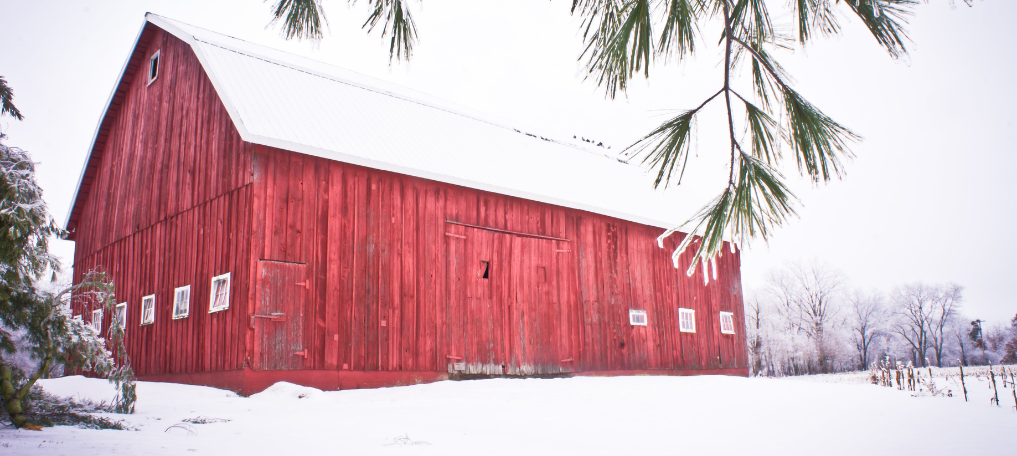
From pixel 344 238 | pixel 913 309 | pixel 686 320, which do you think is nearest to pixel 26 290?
pixel 344 238

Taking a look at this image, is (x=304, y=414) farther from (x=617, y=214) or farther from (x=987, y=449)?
(x=617, y=214)

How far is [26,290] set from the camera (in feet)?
16.6

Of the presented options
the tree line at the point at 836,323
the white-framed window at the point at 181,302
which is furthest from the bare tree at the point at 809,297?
the white-framed window at the point at 181,302

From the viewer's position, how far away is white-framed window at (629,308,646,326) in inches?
539

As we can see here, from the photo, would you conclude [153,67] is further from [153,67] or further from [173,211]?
[173,211]

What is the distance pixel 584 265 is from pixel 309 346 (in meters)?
5.72

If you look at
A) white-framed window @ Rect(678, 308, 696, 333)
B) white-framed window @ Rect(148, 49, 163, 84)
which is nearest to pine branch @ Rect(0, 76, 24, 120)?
white-framed window @ Rect(148, 49, 163, 84)

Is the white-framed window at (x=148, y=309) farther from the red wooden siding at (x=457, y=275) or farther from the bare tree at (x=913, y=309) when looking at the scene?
the bare tree at (x=913, y=309)

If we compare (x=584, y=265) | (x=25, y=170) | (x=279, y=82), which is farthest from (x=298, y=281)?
(x=584, y=265)

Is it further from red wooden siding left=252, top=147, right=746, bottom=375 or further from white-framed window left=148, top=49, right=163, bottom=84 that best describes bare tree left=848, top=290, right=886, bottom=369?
white-framed window left=148, top=49, right=163, bottom=84

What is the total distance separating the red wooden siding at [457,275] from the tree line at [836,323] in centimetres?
→ 2477

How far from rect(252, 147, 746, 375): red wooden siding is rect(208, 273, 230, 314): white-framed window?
78 cm

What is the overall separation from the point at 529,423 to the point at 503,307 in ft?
15.5

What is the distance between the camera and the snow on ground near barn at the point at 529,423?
5.12 meters
